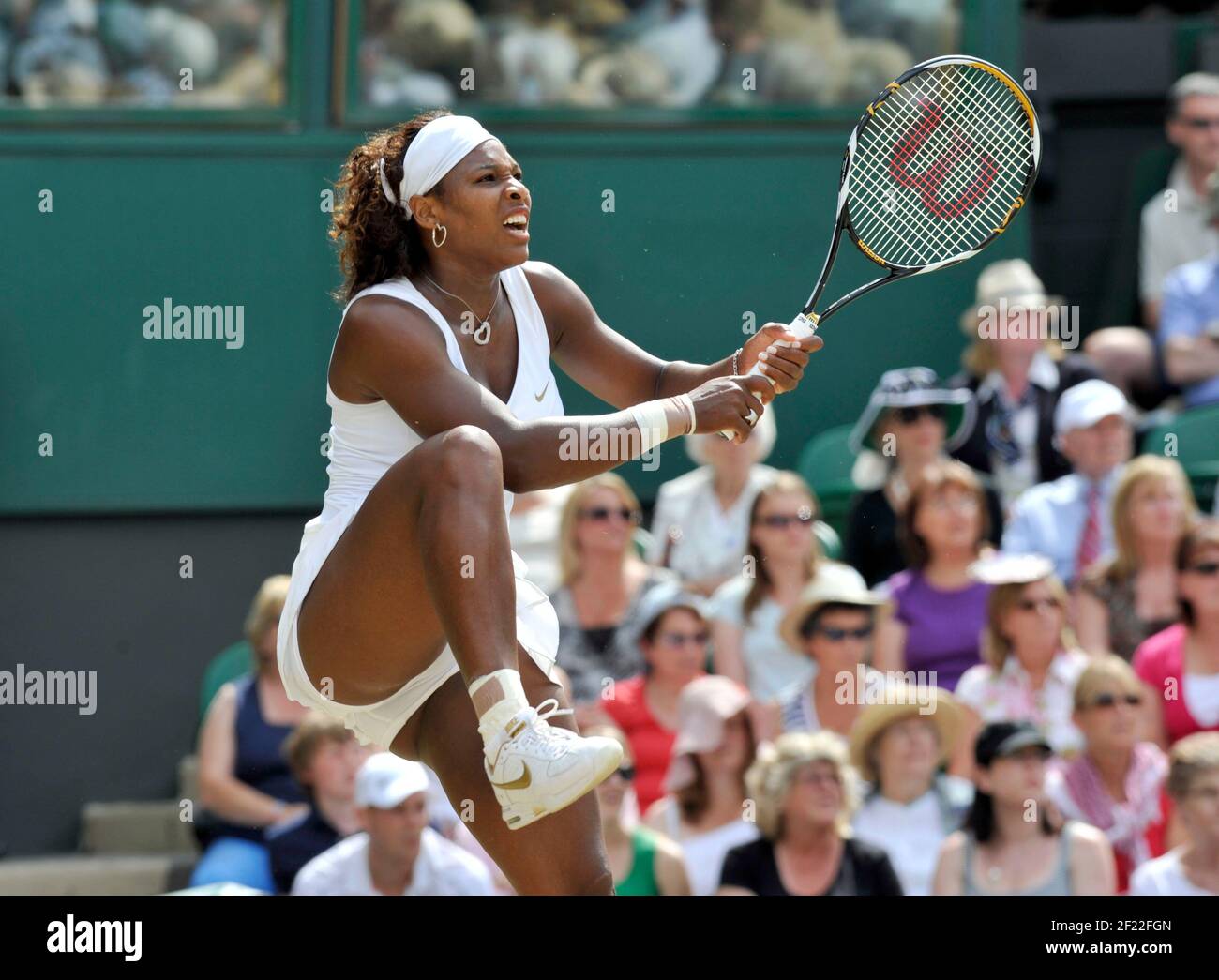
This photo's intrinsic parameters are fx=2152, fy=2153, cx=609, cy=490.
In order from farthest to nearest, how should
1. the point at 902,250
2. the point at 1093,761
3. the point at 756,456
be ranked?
1. the point at 756,456
2. the point at 1093,761
3. the point at 902,250

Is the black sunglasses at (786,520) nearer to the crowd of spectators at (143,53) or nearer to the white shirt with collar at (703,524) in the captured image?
the white shirt with collar at (703,524)

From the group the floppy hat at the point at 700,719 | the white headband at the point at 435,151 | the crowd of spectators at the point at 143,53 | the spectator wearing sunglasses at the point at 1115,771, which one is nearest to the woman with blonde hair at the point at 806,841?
the floppy hat at the point at 700,719

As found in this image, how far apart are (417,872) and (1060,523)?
175 centimetres

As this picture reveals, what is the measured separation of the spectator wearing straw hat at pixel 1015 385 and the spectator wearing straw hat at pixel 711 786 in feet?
3.61

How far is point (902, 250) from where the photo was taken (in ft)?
14.1

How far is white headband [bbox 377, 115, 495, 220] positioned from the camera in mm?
3176

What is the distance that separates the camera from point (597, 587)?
16.2ft

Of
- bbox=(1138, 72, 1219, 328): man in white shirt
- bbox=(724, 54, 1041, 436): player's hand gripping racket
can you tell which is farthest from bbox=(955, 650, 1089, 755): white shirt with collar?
bbox=(1138, 72, 1219, 328): man in white shirt

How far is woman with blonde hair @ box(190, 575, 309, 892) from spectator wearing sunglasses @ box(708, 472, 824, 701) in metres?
1.00
